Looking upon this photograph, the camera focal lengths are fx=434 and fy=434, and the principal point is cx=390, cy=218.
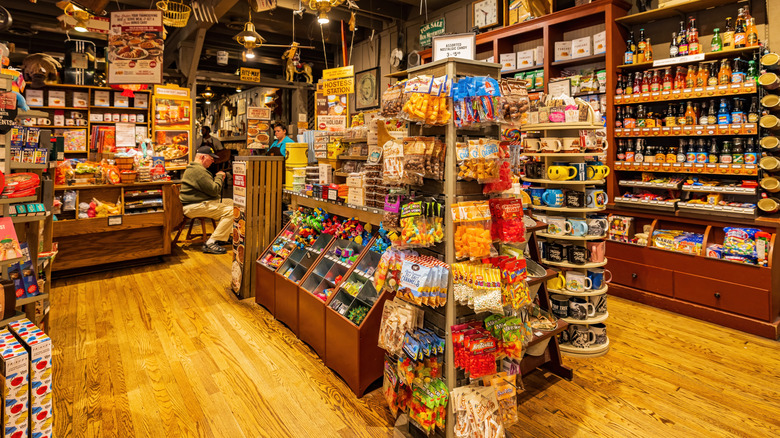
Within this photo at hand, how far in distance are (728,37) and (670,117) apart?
77cm

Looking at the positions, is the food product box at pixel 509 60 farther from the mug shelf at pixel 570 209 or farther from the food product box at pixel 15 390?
the food product box at pixel 15 390

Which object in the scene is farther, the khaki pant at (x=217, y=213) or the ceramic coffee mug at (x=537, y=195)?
the khaki pant at (x=217, y=213)

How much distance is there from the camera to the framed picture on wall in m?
8.59

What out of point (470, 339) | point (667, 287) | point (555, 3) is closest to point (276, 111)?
point (555, 3)

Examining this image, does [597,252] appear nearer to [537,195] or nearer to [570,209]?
[570,209]

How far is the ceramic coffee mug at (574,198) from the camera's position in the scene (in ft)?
10.3

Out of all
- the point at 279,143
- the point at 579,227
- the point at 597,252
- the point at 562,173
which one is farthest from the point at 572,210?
the point at 279,143

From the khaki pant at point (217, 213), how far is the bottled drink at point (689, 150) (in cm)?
585

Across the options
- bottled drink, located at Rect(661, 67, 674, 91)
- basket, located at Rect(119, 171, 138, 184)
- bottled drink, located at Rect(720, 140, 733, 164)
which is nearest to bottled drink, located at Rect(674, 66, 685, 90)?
bottled drink, located at Rect(661, 67, 674, 91)

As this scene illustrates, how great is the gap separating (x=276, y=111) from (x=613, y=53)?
10349mm

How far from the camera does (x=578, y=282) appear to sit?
3145mm

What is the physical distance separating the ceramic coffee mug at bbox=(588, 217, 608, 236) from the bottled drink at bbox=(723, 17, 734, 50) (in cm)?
210

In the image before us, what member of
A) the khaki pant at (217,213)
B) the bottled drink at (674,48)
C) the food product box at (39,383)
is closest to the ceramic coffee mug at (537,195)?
the bottled drink at (674,48)

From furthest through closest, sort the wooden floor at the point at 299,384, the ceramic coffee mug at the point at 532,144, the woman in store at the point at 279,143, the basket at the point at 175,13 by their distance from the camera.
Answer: the woman in store at the point at 279,143
the basket at the point at 175,13
the ceramic coffee mug at the point at 532,144
the wooden floor at the point at 299,384
